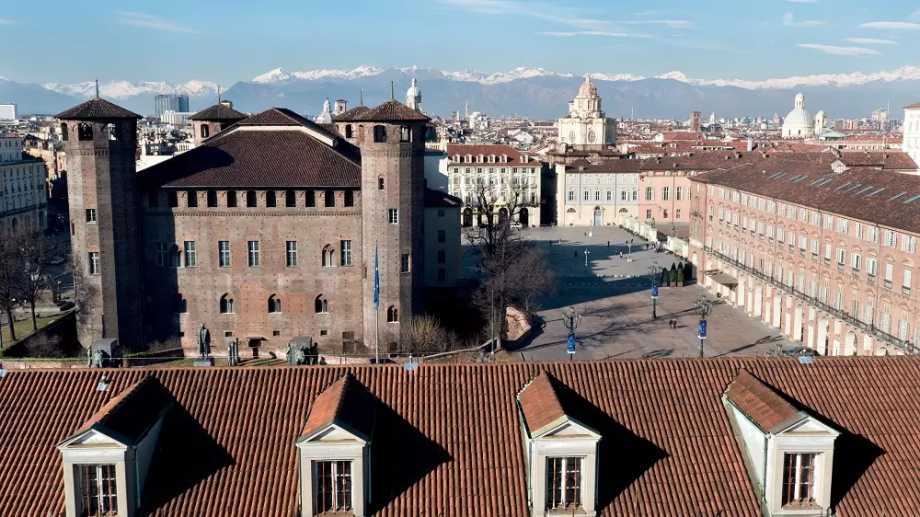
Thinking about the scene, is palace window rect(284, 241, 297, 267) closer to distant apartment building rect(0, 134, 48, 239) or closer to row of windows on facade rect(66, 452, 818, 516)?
row of windows on facade rect(66, 452, 818, 516)

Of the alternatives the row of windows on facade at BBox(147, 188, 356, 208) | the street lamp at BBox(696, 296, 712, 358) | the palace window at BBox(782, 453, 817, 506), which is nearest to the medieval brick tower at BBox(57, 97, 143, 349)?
the row of windows on facade at BBox(147, 188, 356, 208)

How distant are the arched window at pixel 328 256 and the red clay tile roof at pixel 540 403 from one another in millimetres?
39168

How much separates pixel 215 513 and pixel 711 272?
212 ft

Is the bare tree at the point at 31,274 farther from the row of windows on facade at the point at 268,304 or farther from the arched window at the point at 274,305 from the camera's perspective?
the arched window at the point at 274,305

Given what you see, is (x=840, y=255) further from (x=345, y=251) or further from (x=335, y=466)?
(x=335, y=466)

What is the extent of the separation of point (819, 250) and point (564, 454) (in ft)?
150

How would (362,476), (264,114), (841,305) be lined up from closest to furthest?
(362,476) → (841,305) → (264,114)

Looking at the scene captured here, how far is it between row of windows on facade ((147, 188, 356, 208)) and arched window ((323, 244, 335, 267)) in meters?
2.66

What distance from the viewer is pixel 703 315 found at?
56.4 m

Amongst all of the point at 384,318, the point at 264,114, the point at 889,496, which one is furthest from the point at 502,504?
the point at 264,114

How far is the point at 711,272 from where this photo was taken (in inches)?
2970

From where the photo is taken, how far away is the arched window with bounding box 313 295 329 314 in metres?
57.2

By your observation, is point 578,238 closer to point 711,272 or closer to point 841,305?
point 711,272

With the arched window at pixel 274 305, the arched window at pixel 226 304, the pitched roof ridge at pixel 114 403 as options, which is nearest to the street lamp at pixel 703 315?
the arched window at pixel 274 305
